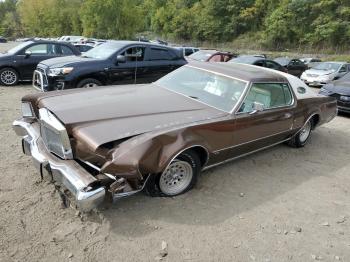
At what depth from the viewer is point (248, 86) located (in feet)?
17.0

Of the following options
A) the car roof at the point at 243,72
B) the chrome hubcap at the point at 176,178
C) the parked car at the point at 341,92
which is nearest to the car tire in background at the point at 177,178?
the chrome hubcap at the point at 176,178

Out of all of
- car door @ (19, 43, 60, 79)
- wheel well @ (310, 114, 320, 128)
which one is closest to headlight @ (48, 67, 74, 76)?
car door @ (19, 43, 60, 79)

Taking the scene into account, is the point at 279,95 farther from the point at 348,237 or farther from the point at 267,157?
the point at 348,237

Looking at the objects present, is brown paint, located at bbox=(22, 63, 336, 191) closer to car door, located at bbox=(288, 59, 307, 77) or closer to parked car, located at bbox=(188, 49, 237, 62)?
parked car, located at bbox=(188, 49, 237, 62)

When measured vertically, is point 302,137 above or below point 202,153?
below

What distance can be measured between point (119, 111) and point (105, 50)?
554 cm

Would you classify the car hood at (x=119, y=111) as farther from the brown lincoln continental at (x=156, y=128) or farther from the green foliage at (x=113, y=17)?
the green foliage at (x=113, y=17)

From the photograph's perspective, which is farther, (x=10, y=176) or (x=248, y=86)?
(x=248, y=86)

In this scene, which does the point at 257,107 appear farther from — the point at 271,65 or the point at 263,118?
the point at 271,65

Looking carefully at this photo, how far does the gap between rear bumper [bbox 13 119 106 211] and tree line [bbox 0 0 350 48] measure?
45.2 m

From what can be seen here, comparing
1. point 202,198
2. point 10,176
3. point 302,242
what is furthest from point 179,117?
point 10,176

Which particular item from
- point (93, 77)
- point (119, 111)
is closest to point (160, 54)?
point (93, 77)

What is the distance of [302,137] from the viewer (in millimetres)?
6902

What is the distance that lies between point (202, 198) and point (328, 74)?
15.2m
